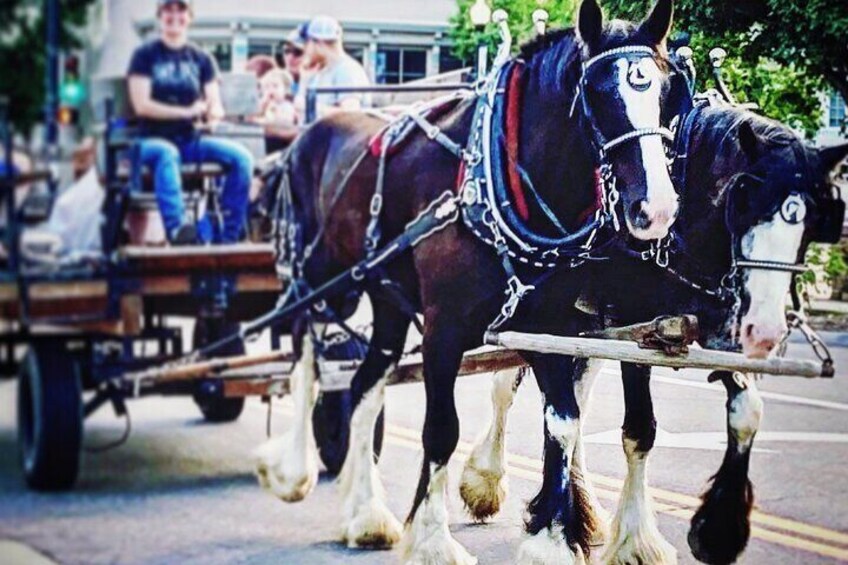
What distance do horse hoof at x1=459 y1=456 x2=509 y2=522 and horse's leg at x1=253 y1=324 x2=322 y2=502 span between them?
0.71 m

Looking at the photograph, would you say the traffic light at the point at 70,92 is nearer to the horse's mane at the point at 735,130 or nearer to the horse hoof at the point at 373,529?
the horse hoof at the point at 373,529

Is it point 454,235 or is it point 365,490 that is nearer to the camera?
point 454,235

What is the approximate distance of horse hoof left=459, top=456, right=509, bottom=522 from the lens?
10.7ft

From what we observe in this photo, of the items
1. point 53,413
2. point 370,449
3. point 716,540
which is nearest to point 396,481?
point 370,449

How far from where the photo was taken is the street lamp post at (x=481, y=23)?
303cm

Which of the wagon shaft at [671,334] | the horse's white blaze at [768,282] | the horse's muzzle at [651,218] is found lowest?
the wagon shaft at [671,334]

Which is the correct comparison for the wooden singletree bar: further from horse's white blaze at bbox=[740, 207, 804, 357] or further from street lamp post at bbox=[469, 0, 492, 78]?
street lamp post at bbox=[469, 0, 492, 78]

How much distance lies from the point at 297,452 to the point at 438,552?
34.4 inches

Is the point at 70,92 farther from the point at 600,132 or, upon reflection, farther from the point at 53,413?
the point at 600,132

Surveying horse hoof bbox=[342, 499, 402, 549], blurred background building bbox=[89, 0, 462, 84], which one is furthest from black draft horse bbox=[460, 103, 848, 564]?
blurred background building bbox=[89, 0, 462, 84]

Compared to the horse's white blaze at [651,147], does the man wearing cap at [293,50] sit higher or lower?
higher

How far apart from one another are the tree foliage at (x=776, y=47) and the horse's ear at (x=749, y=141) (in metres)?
0.11

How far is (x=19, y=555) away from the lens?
3682mm

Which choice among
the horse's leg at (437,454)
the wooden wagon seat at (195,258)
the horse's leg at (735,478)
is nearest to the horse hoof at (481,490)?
the horse's leg at (437,454)
